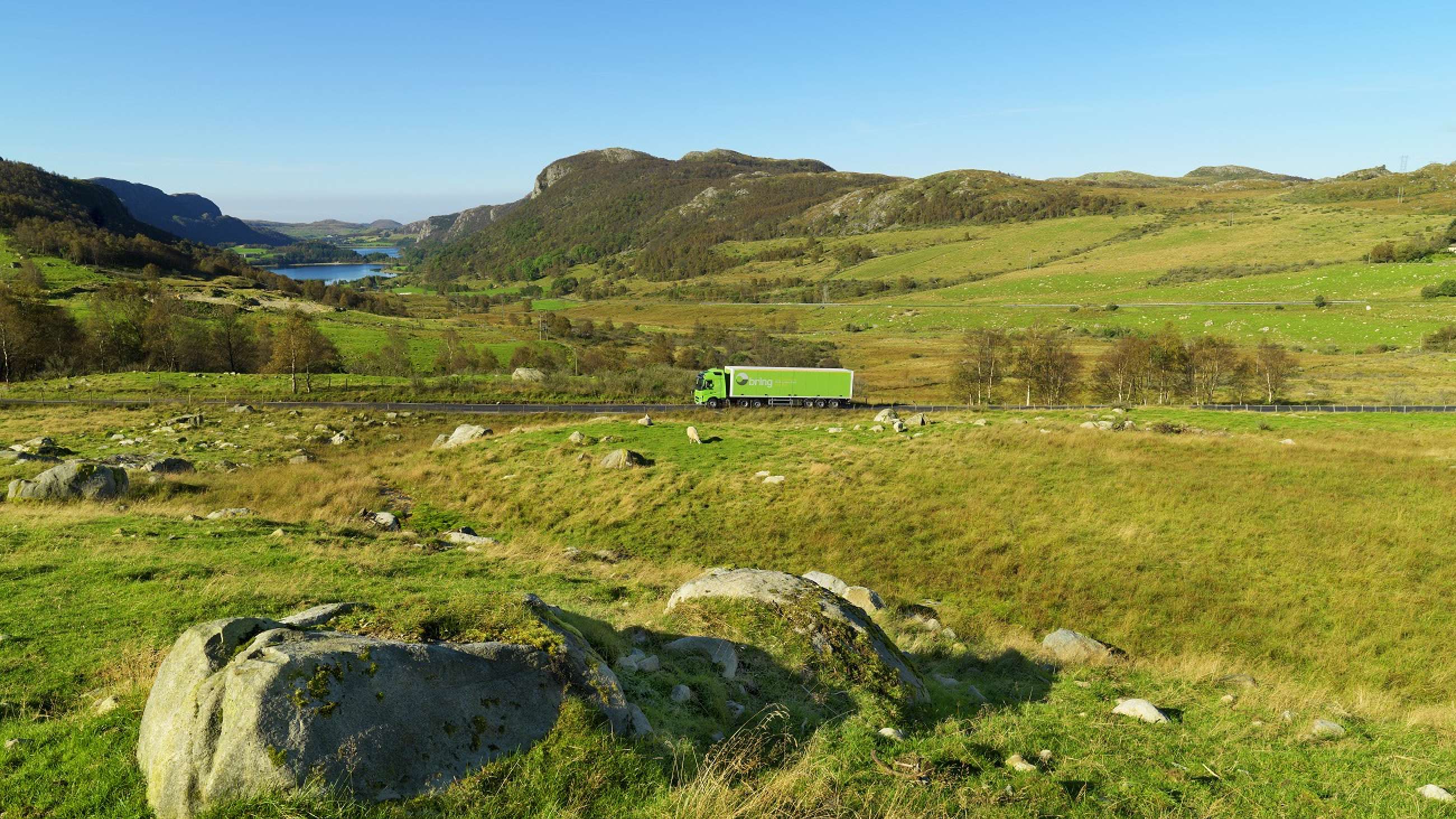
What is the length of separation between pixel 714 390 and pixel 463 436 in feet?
79.7

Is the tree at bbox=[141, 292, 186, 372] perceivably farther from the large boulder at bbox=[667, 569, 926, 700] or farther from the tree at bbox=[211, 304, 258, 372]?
the large boulder at bbox=[667, 569, 926, 700]

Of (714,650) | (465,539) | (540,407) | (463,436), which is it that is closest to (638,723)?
(714,650)

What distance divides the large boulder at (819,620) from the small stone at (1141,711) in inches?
128

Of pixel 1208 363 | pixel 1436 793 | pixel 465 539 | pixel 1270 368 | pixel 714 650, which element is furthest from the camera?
pixel 1208 363

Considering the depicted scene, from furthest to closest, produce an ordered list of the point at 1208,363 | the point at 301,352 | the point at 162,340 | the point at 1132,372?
the point at 162,340 < the point at 1132,372 < the point at 301,352 < the point at 1208,363

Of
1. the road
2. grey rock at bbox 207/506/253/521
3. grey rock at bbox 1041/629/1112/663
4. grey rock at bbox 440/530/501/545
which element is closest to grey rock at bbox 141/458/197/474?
grey rock at bbox 207/506/253/521

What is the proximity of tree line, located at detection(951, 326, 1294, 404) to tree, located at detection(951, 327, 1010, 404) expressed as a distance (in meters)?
0.10

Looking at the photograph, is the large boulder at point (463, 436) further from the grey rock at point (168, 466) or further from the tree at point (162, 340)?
the tree at point (162, 340)

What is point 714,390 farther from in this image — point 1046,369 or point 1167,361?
point 1167,361

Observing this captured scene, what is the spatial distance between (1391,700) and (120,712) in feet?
68.8

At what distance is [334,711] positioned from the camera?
19.7 ft

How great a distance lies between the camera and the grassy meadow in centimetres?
708

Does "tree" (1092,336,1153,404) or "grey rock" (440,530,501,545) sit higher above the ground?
"tree" (1092,336,1153,404)

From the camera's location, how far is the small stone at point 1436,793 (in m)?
7.95
